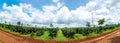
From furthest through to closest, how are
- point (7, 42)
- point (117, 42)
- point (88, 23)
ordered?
point (88, 23), point (7, 42), point (117, 42)

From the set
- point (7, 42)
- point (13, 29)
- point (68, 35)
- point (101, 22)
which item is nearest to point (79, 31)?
point (68, 35)

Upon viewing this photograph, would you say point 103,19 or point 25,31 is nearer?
point 25,31

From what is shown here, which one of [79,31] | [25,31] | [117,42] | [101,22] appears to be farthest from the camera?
[101,22]

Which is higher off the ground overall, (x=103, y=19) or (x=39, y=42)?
(x=103, y=19)

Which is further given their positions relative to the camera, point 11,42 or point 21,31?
point 21,31

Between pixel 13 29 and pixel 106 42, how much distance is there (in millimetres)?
41994

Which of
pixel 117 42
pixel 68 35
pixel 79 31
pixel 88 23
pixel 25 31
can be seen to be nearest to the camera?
pixel 117 42

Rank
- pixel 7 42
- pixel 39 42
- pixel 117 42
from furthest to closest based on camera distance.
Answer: pixel 39 42
pixel 7 42
pixel 117 42

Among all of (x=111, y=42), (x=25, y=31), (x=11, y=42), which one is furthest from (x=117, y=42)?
(x=25, y=31)

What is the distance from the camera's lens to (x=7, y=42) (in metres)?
30.7

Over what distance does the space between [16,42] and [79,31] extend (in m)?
26.6

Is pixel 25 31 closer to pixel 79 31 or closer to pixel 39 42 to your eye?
pixel 79 31

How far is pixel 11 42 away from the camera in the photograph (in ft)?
102

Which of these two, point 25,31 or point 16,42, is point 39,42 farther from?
point 25,31
